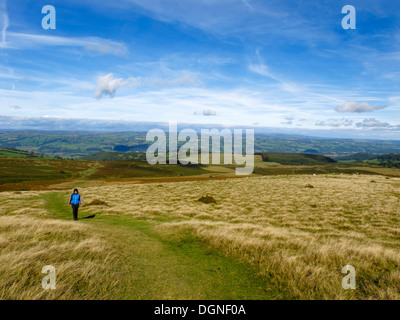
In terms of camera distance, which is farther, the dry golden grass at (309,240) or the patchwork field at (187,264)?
the dry golden grass at (309,240)

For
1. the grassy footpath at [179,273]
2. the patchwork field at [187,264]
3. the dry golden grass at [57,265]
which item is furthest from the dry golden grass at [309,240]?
the dry golden grass at [57,265]

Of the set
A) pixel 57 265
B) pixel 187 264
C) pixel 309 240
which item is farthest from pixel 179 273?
pixel 309 240

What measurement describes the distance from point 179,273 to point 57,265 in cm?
413

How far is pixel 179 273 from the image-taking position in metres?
7.99

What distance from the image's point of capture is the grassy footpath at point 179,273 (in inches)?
264

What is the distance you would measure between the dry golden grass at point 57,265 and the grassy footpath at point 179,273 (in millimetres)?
564

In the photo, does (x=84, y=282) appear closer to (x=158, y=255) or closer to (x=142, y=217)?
(x=158, y=255)

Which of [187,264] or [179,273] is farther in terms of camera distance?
[187,264]

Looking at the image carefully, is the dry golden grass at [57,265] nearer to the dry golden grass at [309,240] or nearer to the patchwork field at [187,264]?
the patchwork field at [187,264]

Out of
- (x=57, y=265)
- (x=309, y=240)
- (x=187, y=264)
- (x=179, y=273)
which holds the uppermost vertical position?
(x=57, y=265)

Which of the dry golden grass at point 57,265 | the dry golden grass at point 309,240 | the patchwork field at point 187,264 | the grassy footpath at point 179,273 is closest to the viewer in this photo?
the dry golden grass at point 57,265

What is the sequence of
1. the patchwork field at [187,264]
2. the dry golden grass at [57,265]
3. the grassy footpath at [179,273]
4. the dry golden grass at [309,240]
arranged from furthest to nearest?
the dry golden grass at [309,240] → the grassy footpath at [179,273] → the patchwork field at [187,264] → the dry golden grass at [57,265]

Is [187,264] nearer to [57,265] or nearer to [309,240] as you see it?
[57,265]
